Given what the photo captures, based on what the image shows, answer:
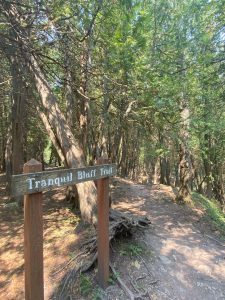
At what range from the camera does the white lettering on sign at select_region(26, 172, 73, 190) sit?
2.61 m

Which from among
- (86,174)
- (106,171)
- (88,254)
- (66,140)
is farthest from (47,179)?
(66,140)

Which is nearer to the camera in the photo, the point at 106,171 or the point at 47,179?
the point at 47,179

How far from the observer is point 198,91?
30.9 feet

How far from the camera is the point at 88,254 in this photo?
4613 mm

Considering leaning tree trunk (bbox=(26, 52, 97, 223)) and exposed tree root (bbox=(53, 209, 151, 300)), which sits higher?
leaning tree trunk (bbox=(26, 52, 97, 223))

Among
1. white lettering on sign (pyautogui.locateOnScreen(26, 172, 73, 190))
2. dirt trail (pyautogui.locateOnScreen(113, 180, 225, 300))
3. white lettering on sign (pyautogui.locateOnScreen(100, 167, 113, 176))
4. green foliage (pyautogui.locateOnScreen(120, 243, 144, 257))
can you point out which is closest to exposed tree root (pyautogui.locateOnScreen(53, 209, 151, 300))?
green foliage (pyautogui.locateOnScreen(120, 243, 144, 257))

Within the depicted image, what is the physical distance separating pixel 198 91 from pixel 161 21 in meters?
3.03

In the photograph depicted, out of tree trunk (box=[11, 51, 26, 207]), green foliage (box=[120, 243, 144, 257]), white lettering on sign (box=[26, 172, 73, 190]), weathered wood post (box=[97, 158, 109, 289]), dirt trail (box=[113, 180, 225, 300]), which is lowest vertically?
dirt trail (box=[113, 180, 225, 300])

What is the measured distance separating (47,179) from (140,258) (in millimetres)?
2942

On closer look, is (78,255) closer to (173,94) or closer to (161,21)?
(173,94)

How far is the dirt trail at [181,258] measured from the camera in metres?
4.51

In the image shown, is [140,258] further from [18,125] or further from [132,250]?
[18,125]

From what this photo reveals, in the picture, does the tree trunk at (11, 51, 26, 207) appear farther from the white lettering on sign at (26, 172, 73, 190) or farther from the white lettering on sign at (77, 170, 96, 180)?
the white lettering on sign at (26, 172, 73, 190)

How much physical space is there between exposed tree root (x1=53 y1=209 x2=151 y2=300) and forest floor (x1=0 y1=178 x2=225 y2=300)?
98 millimetres
